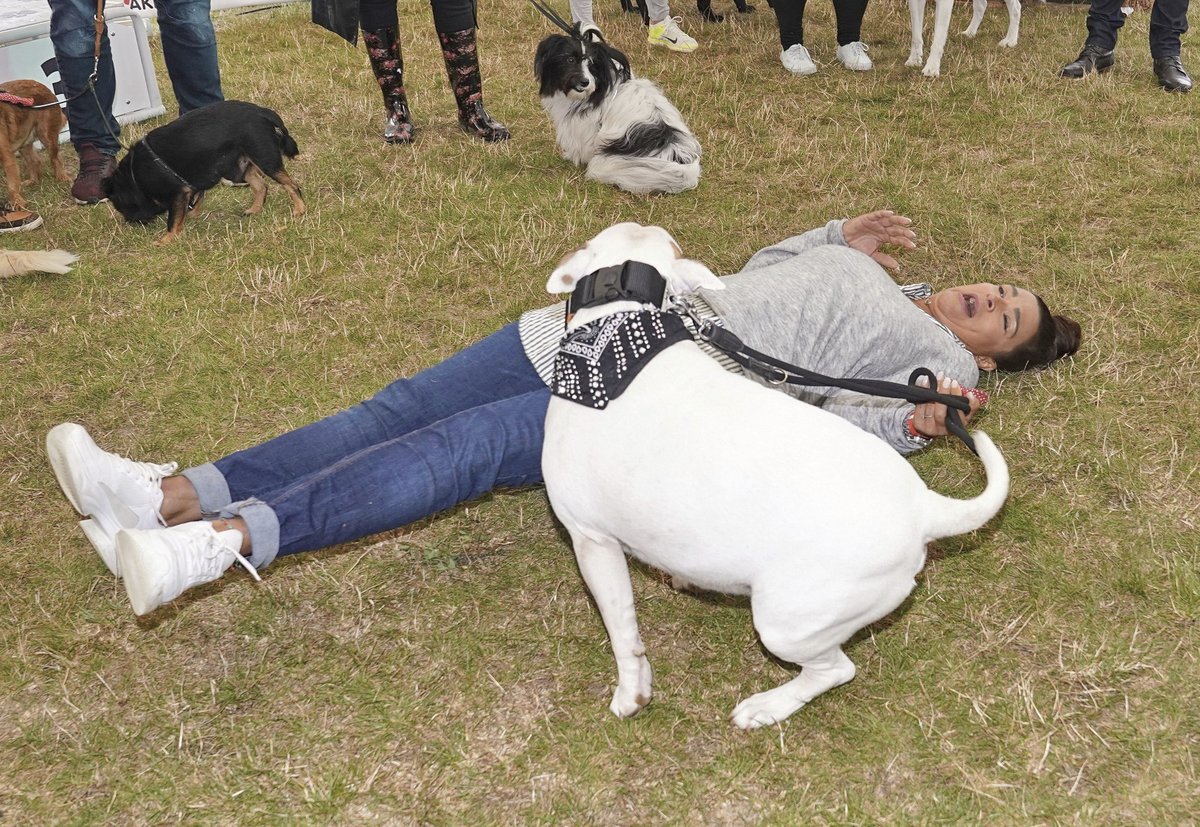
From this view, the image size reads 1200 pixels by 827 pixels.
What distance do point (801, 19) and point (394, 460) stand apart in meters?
6.17

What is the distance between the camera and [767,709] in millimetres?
2453

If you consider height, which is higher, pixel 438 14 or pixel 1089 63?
pixel 438 14

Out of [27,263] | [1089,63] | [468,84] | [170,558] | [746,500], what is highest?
[746,500]

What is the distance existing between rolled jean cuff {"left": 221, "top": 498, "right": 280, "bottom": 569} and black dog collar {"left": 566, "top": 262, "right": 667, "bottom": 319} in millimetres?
969

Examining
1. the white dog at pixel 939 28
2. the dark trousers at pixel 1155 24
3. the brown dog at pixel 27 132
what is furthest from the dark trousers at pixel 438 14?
the dark trousers at pixel 1155 24

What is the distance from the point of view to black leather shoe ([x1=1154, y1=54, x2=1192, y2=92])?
21.8ft

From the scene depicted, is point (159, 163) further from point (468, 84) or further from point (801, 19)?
point (801, 19)

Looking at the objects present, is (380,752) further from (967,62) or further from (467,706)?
(967,62)

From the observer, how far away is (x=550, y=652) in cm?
273

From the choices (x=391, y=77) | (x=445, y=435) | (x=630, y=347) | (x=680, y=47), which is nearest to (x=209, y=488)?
(x=445, y=435)

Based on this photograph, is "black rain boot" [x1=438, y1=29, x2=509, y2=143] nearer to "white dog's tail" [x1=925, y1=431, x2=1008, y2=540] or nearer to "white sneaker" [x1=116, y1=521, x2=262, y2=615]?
"white sneaker" [x1=116, y1=521, x2=262, y2=615]

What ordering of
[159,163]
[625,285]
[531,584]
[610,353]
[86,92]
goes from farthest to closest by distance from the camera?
[86,92] → [159,163] → [531,584] → [625,285] → [610,353]

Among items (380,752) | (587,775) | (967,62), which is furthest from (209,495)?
(967,62)

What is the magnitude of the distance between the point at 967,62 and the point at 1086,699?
20.2 feet
